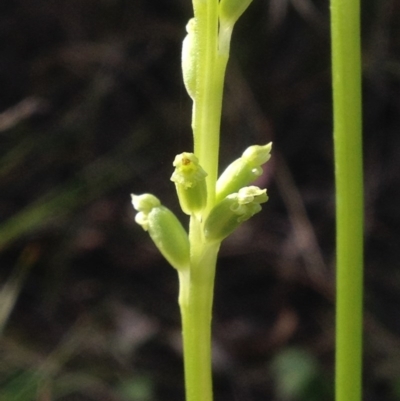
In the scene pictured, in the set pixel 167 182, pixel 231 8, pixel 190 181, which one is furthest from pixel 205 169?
pixel 167 182

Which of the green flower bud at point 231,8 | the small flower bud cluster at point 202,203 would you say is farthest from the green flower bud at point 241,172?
the green flower bud at point 231,8

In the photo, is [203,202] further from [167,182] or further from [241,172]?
[167,182]

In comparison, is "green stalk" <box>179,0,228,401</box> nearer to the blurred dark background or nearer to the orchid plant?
the orchid plant

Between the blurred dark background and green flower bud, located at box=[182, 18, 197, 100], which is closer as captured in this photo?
green flower bud, located at box=[182, 18, 197, 100]

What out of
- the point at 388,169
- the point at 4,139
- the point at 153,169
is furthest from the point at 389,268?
the point at 4,139

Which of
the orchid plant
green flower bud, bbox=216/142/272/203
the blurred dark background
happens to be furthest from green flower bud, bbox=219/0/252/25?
the blurred dark background
